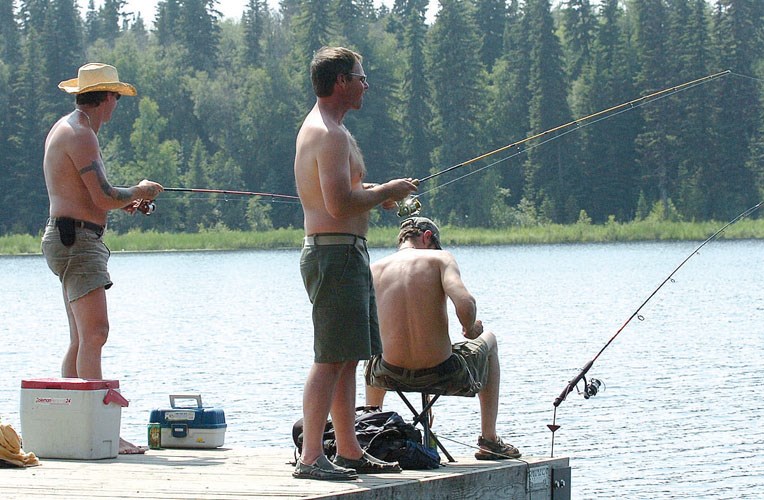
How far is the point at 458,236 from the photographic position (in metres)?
52.5

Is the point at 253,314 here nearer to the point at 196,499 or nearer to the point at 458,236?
the point at 196,499

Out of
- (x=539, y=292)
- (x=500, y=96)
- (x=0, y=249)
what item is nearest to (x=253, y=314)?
(x=539, y=292)

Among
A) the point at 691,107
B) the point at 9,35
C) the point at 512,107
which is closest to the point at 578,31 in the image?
the point at 512,107

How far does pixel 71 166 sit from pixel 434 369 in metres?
1.69

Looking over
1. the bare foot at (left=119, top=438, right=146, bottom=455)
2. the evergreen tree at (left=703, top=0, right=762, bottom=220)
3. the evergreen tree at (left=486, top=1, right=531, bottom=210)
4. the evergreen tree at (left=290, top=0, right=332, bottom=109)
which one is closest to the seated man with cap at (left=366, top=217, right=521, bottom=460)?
the bare foot at (left=119, top=438, right=146, bottom=455)

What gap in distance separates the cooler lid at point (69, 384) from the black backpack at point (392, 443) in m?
0.82

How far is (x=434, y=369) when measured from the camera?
604 cm

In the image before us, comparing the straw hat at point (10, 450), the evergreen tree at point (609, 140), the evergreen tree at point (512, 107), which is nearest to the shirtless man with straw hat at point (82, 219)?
the straw hat at point (10, 450)

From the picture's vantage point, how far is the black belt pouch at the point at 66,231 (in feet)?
19.5

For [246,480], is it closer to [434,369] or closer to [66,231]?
[434,369]

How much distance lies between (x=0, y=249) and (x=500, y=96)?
2396cm

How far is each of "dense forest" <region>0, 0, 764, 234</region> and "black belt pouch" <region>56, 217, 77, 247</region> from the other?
134ft

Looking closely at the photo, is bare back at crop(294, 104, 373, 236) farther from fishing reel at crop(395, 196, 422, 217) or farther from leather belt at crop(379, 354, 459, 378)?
leather belt at crop(379, 354, 459, 378)

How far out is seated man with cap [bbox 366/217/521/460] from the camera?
19.8ft
